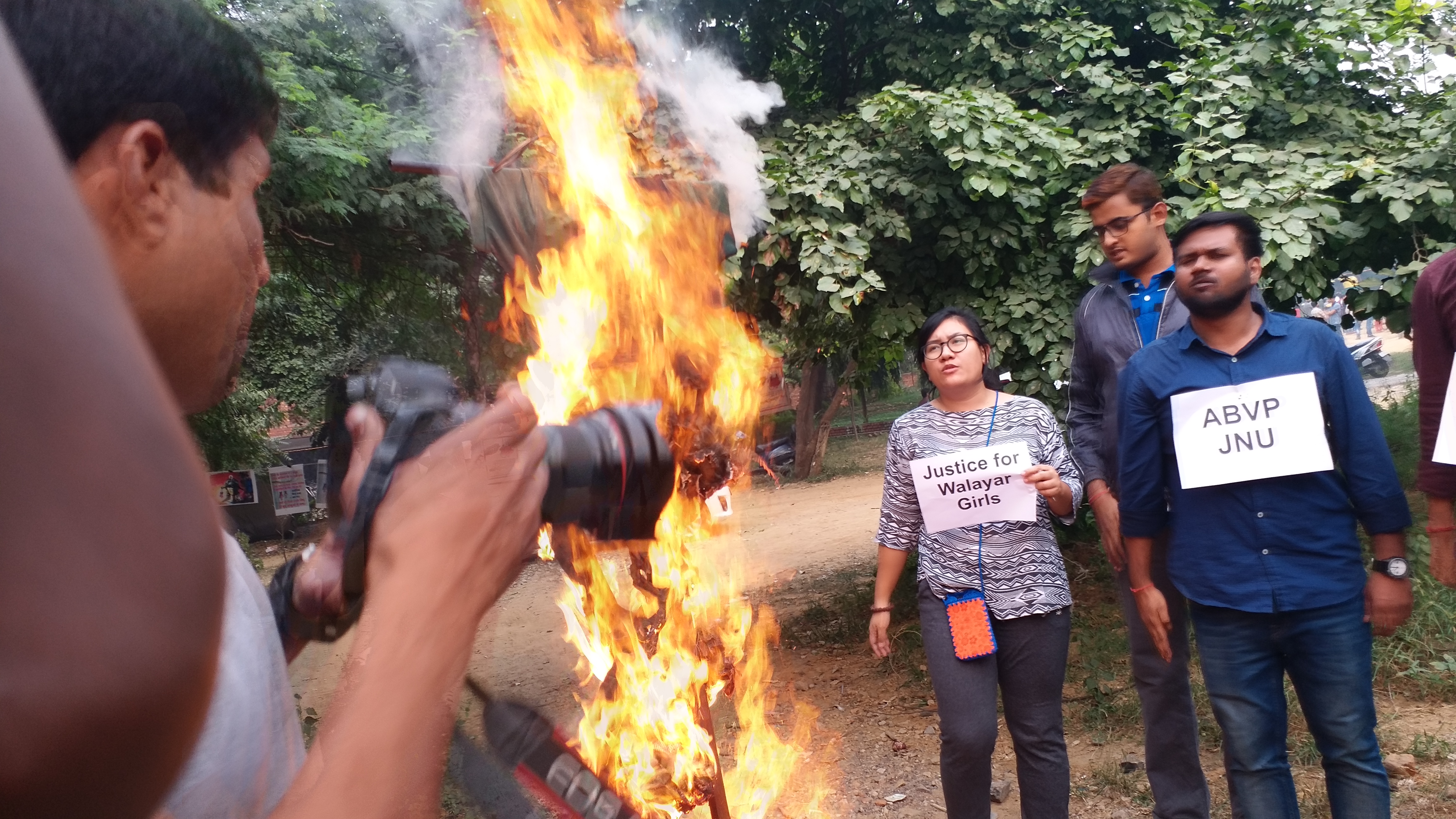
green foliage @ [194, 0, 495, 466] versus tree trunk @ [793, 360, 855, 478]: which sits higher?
green foliage @ [194, 0, 495, 466]

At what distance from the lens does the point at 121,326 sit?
39 centimetres

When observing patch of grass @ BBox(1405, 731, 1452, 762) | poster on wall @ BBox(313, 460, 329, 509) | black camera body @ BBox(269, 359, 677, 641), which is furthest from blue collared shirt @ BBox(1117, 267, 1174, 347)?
poster on wall @ BBox(313, 460, 329, 509)

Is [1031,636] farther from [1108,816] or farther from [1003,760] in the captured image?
[1003,760]

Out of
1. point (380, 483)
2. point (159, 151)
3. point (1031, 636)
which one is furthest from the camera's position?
point (1031, 636)

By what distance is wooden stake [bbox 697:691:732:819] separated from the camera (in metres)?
3.27

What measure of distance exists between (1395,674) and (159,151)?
6.54 metres

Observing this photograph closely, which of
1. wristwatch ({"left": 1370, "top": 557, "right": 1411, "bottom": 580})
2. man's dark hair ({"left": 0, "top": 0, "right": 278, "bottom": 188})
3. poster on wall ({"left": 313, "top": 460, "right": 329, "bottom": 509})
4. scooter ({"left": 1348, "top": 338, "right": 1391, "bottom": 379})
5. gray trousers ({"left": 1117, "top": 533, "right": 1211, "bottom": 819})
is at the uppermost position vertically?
man's dark hair ({"left": 0, "top": 0, "right": 278, "bottom": 188})

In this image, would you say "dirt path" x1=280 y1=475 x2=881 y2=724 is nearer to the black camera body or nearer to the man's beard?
the black camera body

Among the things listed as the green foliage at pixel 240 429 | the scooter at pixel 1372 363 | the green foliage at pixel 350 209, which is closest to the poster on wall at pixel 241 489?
the green foliage at pixel 240 429

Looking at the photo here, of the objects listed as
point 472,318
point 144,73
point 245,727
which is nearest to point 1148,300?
point 245,727

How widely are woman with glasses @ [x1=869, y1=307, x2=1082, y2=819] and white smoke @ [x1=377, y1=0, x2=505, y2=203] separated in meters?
2.41

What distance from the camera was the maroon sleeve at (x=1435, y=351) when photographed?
3.07 m

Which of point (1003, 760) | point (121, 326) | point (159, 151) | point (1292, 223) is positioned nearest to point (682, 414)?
point (159, 151)

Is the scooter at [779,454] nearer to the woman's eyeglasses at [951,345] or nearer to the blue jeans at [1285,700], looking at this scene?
the woman's eyeglasses at [951,345]
